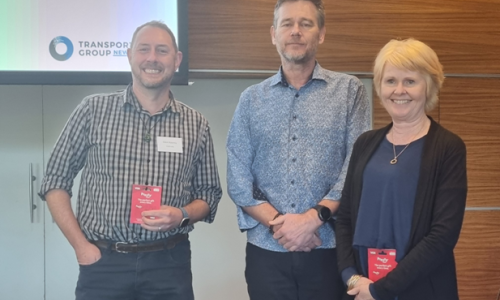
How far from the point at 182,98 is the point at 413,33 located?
1.50 meters

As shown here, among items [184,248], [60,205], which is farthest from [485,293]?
[60,205]

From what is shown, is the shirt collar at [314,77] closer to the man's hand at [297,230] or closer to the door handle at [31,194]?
the man's hand at [297,230]

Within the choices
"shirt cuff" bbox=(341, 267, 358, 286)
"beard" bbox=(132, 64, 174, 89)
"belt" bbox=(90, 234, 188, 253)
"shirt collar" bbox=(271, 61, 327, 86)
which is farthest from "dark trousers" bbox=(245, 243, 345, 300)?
"beard" bbox=(132, 64, 174, 89)

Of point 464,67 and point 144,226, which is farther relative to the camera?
point 464,67

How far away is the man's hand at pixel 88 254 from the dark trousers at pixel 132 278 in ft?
0.06

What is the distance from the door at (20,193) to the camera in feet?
9.52

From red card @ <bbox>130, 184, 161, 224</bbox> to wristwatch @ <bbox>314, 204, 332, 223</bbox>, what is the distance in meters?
0.59

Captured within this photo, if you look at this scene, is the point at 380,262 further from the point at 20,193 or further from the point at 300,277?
the point at 20,193

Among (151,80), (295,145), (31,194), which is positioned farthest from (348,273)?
(31,194)

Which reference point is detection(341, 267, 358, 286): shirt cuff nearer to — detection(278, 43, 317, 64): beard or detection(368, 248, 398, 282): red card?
detection(368, 248, 398, 282): red card

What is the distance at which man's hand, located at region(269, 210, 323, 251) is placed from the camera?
1.80m

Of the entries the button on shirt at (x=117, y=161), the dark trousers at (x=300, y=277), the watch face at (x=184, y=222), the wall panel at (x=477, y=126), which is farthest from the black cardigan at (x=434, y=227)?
the wall panel at (x=477, y=126)

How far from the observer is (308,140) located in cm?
192

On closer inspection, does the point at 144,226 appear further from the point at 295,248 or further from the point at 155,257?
the point at 295,248
